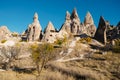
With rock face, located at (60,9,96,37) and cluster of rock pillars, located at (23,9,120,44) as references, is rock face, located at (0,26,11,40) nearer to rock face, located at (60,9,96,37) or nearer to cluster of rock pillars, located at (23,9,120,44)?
cluster of rock pillars, located at (23,9,120,44)

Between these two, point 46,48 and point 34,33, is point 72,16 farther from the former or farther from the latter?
point 46,48

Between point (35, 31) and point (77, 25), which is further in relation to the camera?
point (77, 25)

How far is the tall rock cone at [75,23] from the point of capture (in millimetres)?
88750

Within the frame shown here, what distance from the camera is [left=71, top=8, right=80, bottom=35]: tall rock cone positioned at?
3494 inches

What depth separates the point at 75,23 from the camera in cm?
9088

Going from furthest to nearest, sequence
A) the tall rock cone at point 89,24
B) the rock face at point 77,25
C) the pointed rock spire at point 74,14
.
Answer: the tall rock cone at point 89,24 → the pointed rock spire at point 74,14 → the rock face at point 77,25

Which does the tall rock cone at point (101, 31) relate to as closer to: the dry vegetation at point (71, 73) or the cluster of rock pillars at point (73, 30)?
the cluster of rock pillars at point (73, 30)

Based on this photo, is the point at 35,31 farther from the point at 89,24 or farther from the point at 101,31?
the point at 89,24

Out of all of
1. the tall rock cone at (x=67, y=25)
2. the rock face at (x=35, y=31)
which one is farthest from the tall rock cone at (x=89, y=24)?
the rock face at (x=35, y=31)

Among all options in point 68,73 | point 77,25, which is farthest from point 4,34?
point 68,73

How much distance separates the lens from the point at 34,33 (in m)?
77.4

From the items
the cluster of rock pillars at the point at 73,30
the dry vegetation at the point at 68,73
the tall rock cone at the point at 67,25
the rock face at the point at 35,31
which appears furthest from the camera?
the tall rock cone at the point at 67,25

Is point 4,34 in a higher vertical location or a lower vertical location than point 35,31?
lower

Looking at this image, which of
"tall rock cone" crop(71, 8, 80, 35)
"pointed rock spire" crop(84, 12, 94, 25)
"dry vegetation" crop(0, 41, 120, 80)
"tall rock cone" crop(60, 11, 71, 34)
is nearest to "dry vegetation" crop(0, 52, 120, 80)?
"dry vegetation" crop(0, 41, 120, 80)
